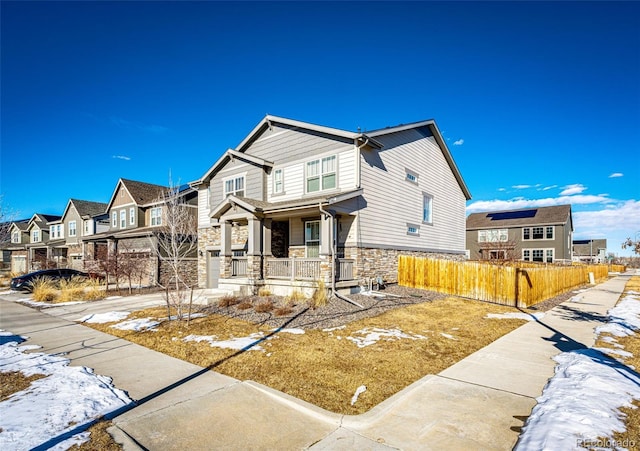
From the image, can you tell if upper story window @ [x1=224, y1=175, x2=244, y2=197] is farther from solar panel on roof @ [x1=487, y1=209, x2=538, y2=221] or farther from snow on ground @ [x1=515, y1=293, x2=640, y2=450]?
solar panel on roof @ [x1=487, y1=209, x2=538, y2=221]

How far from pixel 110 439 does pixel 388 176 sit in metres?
15.0

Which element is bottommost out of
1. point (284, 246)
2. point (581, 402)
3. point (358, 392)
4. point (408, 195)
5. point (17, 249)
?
point (358, 392)

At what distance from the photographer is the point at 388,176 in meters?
17.0

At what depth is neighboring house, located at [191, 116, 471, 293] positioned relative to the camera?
1486 cm

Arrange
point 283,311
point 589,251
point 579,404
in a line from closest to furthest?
point 579,404
point 283,311
point 589,251

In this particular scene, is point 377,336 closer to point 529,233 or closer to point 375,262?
point 375,262

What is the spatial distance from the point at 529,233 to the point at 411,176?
32945 millimetres

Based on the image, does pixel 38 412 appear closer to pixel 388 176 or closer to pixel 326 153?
pixel 326 153

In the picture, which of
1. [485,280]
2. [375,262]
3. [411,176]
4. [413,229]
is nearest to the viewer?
[485,280]

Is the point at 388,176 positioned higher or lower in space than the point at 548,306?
higher

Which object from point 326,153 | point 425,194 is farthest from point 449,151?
point 326,153

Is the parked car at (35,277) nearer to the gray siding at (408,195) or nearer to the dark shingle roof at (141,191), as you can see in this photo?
the dark shingle roof at (141,191)

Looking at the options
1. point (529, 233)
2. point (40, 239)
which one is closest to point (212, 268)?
point (40, 239)

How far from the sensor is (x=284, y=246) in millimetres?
17891
